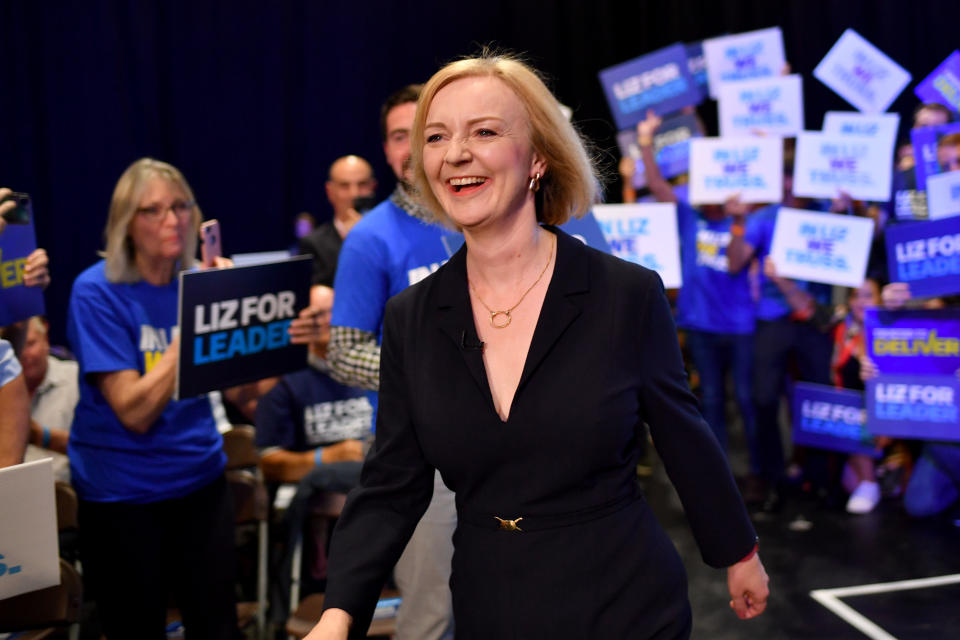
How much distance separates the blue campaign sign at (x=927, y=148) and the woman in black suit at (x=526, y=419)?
3708mm

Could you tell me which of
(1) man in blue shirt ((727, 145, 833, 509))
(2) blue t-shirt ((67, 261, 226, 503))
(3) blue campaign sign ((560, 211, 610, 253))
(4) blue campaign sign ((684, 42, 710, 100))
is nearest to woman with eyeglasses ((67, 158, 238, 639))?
(2) blue t-shirt ((67, 261, 226, 503))

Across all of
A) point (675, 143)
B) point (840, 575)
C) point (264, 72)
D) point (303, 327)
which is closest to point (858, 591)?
point (840, 575)

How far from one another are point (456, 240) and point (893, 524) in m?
3.61

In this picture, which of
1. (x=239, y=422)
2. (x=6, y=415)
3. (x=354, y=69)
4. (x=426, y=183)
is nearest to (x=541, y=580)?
(x=426, y=183)

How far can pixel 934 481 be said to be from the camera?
16.3 ft

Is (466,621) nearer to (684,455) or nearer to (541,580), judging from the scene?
(541,580)

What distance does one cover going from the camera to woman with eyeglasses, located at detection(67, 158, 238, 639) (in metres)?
2.58

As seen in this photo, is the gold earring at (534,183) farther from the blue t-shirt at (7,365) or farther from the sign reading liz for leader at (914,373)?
the sign reading liz for leader at (914,373)

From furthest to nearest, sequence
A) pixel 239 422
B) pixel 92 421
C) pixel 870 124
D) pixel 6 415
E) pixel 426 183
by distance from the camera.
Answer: pixel 870 124 < pixel 239 422 < pixel 92 421 < pixel 6 415 < pixel 426 183

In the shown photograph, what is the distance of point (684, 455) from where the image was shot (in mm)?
1568

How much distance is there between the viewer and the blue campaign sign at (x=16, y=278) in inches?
104

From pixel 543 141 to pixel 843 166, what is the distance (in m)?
4.16

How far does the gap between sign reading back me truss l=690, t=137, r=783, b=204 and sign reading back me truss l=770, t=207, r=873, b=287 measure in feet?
0.81

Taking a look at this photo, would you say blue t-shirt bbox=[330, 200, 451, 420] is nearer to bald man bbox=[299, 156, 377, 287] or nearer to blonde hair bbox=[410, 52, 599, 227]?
blonde hair bbox=[410, 52, 599, 227]
